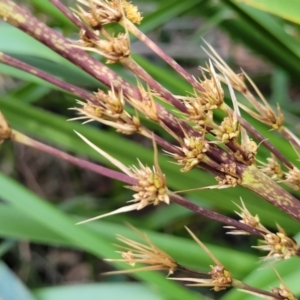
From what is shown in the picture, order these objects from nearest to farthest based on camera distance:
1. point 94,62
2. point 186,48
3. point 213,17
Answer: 1. point 94,62
2. point 213,17
3. point 186,48

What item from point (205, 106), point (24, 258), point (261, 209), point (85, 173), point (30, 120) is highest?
point (205, 106)

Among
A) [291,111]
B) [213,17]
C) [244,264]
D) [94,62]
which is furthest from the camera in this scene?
[291,111]

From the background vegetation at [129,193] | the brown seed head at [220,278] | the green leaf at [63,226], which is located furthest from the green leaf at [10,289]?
the brown seed head at [220,278]

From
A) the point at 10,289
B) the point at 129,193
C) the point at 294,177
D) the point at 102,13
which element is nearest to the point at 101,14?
the point at 102,13

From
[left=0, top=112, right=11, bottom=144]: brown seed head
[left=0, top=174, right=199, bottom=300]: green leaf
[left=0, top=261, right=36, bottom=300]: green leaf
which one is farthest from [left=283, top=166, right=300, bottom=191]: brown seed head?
[left=0, top=261, right=36, bottom=300]: green leaf

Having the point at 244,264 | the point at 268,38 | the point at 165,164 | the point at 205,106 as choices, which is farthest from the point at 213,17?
the point at 205,106

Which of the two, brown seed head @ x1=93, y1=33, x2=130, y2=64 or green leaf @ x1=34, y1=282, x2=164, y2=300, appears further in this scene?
green leaf @ x1=34, y1=282, x2=164, y2=300

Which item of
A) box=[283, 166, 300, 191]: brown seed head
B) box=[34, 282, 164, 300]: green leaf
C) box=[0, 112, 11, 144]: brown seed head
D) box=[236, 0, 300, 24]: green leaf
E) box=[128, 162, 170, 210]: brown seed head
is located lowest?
box=[34, 282, 164, 300]: green leaf

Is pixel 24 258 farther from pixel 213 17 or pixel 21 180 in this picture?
pixel 213 17

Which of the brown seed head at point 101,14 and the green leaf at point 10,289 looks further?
the green leaf at point 10,289

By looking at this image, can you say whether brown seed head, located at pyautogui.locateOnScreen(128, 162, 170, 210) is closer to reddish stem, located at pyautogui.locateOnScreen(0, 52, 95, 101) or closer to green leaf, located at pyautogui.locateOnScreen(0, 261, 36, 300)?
reddish stem, located at pyautogui.locateOnScreen(0, 52, 95, 101)

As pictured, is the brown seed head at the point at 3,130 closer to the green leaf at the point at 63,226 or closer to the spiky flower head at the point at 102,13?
the spiky flower head at the point at 102,13
